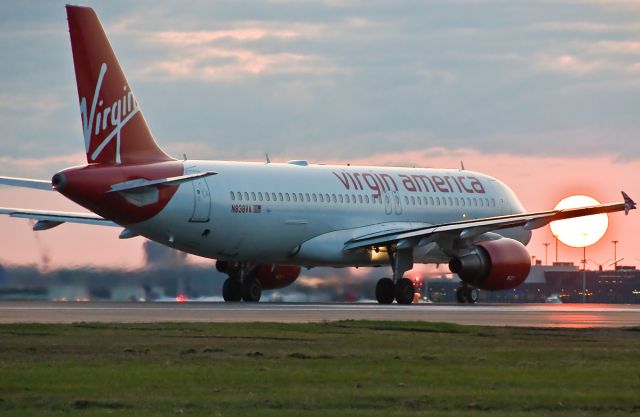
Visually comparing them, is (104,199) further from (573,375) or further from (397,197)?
(573,375)

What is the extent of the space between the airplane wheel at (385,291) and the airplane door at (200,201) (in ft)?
27.2

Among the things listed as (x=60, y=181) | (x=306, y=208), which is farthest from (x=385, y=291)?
(x=60, y=181)

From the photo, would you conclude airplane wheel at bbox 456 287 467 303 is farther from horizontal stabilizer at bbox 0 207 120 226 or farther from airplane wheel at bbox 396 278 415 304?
horizontal stabilizer at bbox 0 207 120 226

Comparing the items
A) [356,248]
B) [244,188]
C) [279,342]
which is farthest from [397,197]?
[279,342]

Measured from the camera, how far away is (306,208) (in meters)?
50.6

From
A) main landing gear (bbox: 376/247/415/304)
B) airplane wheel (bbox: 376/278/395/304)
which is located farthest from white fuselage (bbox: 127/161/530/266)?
main landing gear (bbox: 376/247/415/304)

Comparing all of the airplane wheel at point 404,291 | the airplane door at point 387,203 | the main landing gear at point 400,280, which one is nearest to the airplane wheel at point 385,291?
the main landing gear at point 400,280

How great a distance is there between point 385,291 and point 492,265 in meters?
4.09

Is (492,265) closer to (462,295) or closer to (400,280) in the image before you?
(400,280)

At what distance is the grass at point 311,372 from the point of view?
1569cm

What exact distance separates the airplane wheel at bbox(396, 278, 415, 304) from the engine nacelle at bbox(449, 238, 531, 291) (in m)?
1.63

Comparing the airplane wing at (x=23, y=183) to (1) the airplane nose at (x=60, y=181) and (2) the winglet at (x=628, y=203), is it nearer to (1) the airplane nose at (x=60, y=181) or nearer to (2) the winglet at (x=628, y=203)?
(1) the airplane nose at (x=60, y=181)

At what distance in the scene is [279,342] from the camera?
24359 mm

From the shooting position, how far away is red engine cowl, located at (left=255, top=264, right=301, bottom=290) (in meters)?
53.5
